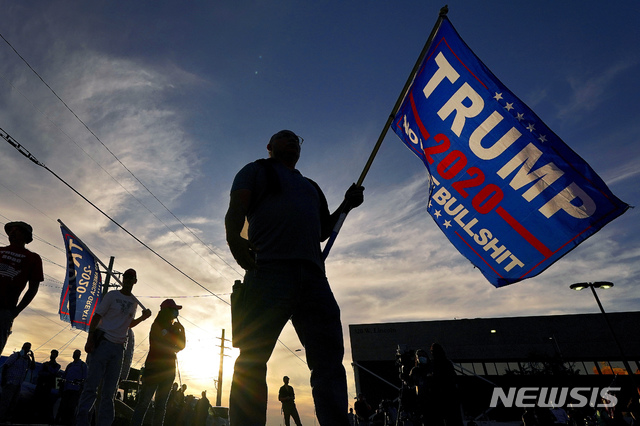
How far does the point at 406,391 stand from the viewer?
23.5ft

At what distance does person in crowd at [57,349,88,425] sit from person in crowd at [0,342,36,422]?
1819 mm

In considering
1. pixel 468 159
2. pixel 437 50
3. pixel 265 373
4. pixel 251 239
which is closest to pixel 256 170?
pixel 251 239

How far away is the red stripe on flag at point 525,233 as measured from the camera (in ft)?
11.4

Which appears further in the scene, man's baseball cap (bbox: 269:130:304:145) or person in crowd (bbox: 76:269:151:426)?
person in crowd (bbox: 76:269:151:426)

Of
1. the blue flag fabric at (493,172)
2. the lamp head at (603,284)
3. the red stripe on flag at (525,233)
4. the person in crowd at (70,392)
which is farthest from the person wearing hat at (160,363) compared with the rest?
the lamp head at (603,284)

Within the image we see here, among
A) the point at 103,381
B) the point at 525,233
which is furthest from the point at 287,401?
the point at 525,233

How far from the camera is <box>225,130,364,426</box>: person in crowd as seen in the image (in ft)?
5.86

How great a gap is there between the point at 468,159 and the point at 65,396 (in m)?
10.0

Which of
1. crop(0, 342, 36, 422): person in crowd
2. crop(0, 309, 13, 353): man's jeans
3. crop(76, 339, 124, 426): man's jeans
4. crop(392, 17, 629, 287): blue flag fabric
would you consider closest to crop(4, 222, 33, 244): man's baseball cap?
crop(0, 309, 13, 353): man's jeans

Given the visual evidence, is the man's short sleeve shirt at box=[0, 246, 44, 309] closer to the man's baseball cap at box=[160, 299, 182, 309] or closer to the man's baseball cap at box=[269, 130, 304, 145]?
the man's baseball cap at box=[160, 299, 182, 309]

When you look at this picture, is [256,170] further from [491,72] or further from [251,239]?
[491,72]

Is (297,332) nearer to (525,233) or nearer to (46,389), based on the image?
(525,233)

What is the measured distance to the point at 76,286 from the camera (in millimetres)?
12516

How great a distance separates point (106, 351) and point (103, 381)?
0.33 m
